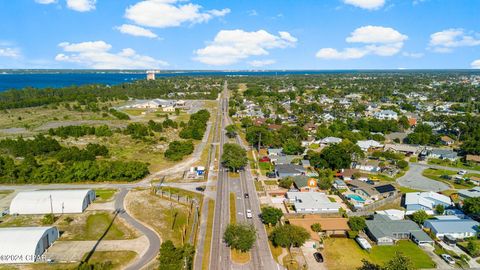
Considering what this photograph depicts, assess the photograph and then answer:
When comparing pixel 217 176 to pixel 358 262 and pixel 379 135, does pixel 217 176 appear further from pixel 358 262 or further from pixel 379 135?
pixel 379 135

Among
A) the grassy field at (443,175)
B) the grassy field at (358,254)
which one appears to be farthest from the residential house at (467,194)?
the grassy field at (358,254)

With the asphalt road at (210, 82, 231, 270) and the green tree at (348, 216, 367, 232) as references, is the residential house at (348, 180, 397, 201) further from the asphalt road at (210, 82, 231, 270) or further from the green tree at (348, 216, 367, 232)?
the asphalt road at (210, 82, 231, 270)

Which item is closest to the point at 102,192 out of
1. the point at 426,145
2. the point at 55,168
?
the point at 55,168

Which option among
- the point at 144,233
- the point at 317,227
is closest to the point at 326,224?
the point at 317,227

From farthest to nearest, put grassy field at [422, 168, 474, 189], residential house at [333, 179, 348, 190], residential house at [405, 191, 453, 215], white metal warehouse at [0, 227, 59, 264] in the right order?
grassy field at [422, 168, 474, 189] < residential house at [333, 179, 348, 190] < residential house at [405, 191, 453, 215] < white metal warehouse at [0, 227, 59, 264]

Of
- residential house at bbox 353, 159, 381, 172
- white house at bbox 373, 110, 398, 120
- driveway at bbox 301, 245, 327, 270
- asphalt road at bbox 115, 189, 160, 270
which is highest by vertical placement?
white house at bbox 373, 110, 398, 120

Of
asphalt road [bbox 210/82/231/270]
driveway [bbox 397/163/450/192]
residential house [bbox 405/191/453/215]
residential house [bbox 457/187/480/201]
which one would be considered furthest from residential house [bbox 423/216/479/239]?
asphalt road [bbox 210/82/231/270]

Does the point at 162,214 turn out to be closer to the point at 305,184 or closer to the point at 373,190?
the point at 305,184
